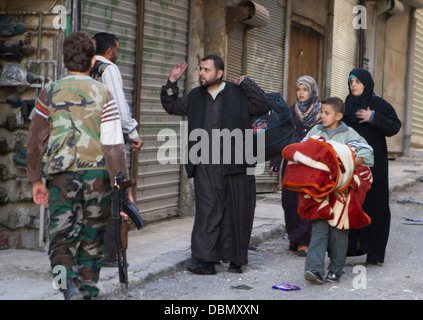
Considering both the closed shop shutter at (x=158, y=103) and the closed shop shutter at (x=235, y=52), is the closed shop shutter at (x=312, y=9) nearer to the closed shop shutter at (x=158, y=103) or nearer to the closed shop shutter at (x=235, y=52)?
the closed shop shutter at (x=235, y=52)

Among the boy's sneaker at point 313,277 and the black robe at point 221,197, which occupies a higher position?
the black robe at point 221,197

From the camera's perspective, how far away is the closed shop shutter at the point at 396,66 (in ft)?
63.0

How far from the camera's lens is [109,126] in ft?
14.4

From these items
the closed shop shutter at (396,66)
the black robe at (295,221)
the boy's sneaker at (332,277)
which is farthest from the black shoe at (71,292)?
Answer: the closed shop shutter at (396,66)

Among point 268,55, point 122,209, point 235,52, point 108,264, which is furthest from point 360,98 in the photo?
point 268,55

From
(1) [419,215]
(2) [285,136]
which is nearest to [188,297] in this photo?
(2) [285,136]

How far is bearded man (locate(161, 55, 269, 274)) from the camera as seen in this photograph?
19.9 ft

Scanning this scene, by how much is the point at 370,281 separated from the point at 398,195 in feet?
22.8

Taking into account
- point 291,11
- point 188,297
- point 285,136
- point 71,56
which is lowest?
point 188,297

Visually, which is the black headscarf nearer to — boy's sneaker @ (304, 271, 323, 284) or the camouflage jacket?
boy's sneaker @ (304, 271, 323, 284)

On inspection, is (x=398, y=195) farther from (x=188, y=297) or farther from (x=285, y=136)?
(x=188, y=297)

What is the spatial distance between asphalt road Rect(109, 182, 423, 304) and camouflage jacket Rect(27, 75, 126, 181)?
1.21 metres

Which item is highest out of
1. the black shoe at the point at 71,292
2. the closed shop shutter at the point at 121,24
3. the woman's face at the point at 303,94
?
the closed shop shutter at the point at 121,24

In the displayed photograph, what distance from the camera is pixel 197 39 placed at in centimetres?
891
